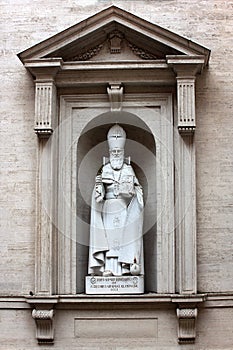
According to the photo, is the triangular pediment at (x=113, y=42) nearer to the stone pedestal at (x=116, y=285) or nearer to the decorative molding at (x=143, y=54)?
the decorative molding at (x=143, y=54)

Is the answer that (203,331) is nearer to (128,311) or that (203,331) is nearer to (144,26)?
(128,311)

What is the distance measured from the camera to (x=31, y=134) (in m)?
9.95

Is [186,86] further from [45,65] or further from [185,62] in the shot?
[45,65]

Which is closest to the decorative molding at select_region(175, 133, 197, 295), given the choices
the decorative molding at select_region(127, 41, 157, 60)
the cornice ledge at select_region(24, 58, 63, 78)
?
the decorative molding at select_region(127, 41, 157, 60)

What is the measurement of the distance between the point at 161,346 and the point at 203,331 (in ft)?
1.50

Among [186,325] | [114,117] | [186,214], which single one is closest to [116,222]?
[186,214]

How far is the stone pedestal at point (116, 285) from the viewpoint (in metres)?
9.69

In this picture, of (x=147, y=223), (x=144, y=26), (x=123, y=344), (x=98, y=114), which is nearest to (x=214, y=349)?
(x=123, y=344)

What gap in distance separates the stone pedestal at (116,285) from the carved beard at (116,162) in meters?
1.20

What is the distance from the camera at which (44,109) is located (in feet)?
31.9

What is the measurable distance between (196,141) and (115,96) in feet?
3.23

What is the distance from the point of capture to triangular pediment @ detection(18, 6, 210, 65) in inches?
381

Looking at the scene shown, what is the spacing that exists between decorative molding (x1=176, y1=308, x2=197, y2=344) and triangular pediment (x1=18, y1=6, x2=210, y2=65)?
8.58ft

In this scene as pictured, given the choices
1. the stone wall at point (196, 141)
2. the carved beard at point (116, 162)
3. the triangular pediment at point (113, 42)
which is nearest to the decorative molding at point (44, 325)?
the stone wall at point (196, 141)
